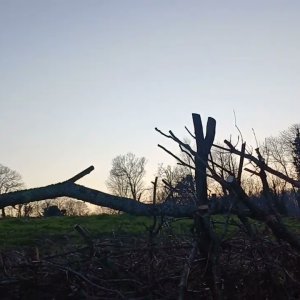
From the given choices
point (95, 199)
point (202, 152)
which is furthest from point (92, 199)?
point (202, 152)

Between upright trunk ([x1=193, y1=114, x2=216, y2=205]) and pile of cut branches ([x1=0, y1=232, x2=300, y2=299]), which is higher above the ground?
upright trunk ([x1=193, y1=114, x2=216, y2=205])

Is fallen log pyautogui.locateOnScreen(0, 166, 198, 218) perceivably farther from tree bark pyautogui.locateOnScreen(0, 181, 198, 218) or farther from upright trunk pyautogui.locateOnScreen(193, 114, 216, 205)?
upright trunk pyautogui.locateOnScreen(193, 114, 216, 205)

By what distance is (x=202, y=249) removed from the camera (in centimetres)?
347

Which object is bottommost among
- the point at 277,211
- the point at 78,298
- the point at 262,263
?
the point at 78,298

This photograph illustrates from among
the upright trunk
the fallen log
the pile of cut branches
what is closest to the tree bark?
the fallen log

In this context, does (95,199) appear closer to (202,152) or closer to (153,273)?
(153,273)

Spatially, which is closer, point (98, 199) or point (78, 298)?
point (78, 298)

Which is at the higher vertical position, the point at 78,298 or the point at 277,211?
the point at 277,211

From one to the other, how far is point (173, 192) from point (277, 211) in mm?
877

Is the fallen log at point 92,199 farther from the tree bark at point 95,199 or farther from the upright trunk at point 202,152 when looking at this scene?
the upright trunk at point 202,152

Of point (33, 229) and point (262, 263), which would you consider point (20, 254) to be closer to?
point (262, 263)

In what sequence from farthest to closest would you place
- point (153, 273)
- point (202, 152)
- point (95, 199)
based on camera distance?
point (95, 199)
point (202, 152)
point (153, 273)

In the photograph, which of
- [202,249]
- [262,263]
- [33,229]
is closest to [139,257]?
[202,249]

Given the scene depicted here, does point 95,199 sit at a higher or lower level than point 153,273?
higher
